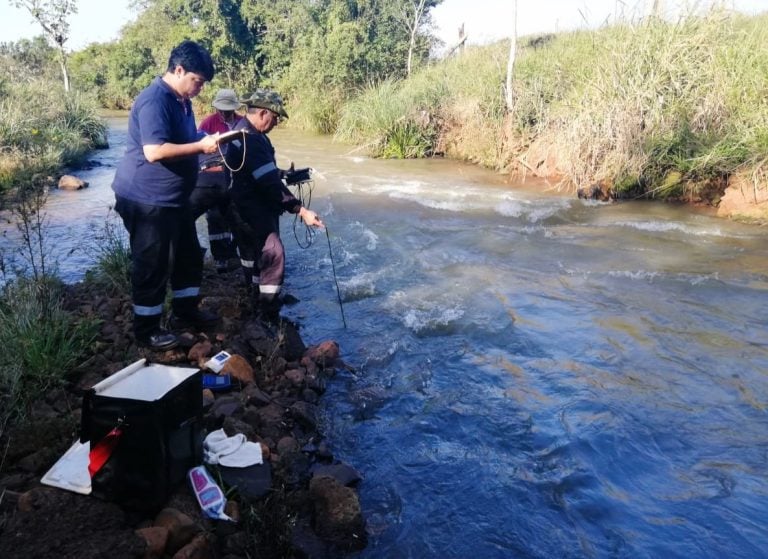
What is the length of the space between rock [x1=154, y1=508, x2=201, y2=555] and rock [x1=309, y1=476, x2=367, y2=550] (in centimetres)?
64

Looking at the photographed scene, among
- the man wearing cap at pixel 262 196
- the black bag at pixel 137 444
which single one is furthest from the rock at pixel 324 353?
the black bag at pixel 137 444

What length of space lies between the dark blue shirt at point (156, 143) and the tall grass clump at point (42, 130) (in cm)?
573

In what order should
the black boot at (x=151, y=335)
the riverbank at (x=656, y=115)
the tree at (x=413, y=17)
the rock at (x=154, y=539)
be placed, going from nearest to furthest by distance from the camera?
the rock at (x=154, y=539) → the black boot at (x=151, y=335) → the riverbank at (x=656, y=115) → the tree at (x=413, y=17)

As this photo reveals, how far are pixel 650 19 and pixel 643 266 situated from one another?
528 centimetres

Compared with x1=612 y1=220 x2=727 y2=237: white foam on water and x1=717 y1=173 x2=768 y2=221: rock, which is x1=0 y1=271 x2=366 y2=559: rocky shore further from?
x1=717 y1=173 x2=768 y2=221: rock

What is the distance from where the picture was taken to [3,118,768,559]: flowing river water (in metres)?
3.08

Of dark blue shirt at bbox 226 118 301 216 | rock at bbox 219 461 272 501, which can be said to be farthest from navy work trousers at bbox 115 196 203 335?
rock at bbox 219 461 272 501

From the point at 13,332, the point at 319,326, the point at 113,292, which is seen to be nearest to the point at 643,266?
the point at 319,326

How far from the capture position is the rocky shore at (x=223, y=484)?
7.53ft

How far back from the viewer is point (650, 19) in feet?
31.9

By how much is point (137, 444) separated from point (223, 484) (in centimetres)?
56

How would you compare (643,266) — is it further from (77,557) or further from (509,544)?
(77,557)

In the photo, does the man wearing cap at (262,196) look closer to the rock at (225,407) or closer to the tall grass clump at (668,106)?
the rock at (225,407)

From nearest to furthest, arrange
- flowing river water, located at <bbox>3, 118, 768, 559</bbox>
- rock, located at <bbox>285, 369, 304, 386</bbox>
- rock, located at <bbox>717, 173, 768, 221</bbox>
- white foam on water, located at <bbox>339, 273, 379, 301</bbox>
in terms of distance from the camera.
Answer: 1. flowing river water, located at <bbox>3, 118, 768, 559</bbox>
2. rock, located at <bbox>285, 369, 304, 386</bbox>
3. white foam on water, located at <bbox>339, 273, 379, 301</bbox>
4. rock, located at <bbox>717, 173, 768, 221</bbox>
